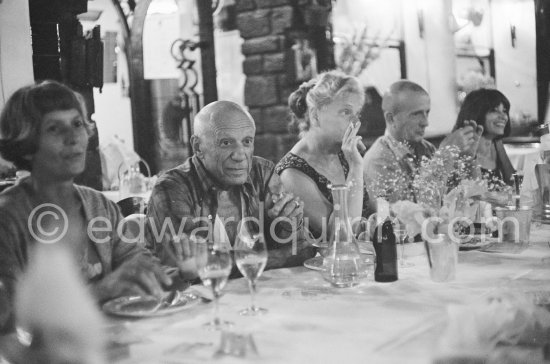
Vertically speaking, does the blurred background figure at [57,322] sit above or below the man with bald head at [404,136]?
below

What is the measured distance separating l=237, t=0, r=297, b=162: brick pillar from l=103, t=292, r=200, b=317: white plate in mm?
2957

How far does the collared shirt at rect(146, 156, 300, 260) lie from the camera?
2.49m

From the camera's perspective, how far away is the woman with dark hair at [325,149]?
10.7 ft

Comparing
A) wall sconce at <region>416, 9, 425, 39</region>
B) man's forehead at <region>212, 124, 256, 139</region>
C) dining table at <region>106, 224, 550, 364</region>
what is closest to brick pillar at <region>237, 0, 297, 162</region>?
man's forehead at <region>212, 124, 256, 139</region>

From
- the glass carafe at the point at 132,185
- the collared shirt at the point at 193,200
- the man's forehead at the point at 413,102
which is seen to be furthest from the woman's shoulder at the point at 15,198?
the glass carafe at the point at 132,185

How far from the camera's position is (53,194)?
6.93ft

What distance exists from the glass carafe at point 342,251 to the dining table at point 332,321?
0.16 ft

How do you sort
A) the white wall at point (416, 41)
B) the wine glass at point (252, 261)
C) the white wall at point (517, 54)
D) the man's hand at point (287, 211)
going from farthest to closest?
the white wall at point (517, 54) < the white wall at point (416, 41) < the man's hand at point (287, 211) < the wine glass at point (252, 261)

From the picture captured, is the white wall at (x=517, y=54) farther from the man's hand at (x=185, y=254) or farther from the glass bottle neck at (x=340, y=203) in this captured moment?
the man's hand at (x=185, y=254)

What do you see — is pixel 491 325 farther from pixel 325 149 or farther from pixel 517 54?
pixel 517 54

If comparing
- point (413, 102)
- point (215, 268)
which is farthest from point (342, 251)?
point (413, 102)

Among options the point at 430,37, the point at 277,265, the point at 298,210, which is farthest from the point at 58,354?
the point at 430,37

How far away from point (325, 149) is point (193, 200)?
1.09 m

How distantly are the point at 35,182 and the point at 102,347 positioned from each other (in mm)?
885
